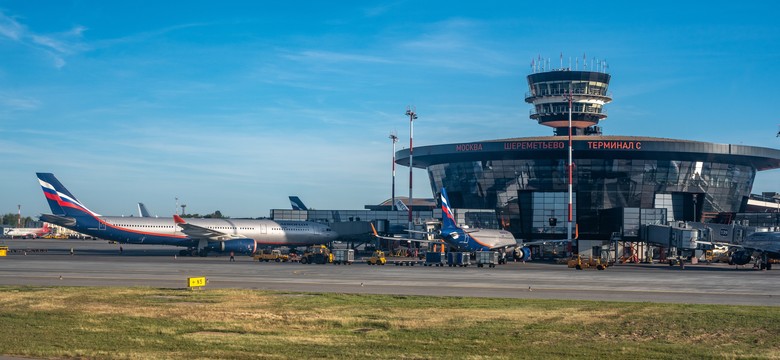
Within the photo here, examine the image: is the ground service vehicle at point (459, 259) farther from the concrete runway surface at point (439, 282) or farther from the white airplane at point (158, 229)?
the white airplane at point (158, 229)

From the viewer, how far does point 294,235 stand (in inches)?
3976

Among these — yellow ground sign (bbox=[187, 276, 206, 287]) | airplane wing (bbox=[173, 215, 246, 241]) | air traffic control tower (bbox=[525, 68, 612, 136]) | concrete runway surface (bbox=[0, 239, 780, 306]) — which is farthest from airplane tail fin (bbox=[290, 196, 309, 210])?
yellow ground sign (bbox=[187, 276, 206, 287])

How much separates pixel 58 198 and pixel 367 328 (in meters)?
73.6

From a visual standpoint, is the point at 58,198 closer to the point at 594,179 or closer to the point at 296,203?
the point at 296,203

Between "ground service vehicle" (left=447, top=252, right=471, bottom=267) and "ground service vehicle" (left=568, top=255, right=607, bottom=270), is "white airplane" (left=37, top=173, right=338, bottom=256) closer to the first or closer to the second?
"ground service vehicle" (left=447, top=252, right=471, bottom=267)

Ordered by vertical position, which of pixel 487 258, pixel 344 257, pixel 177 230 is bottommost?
pixel 344 257

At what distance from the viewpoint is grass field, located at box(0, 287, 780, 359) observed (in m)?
22.8

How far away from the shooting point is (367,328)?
27.5 metres

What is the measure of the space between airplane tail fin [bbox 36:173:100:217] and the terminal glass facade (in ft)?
207

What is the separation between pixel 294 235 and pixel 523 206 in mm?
37549

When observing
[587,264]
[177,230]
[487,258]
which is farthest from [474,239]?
[177,230]

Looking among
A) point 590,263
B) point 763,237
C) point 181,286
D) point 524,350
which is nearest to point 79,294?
point 181,286

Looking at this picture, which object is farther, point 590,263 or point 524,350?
point 590,263

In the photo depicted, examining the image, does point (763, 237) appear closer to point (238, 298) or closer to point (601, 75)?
point (238, 298)
